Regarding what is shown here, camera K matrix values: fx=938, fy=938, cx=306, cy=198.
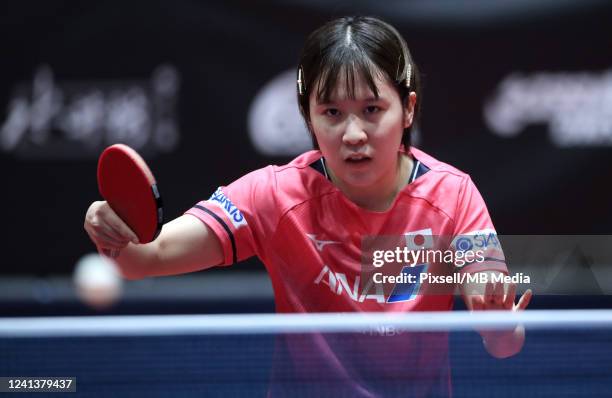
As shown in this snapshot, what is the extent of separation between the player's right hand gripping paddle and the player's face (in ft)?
1.49

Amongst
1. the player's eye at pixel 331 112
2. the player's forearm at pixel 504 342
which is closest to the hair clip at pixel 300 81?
the player's eye at pixel 331 112

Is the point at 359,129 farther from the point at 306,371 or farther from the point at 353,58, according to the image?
the point at 306,371

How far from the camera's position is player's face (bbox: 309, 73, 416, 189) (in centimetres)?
230

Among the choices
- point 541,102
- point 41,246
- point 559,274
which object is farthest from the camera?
point 41,246

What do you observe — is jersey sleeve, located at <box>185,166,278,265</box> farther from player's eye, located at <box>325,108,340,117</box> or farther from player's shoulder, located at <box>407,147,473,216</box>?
player's shoulder, located at <box>407,147,473,216</box>

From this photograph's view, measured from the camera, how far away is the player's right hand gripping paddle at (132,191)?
2.17 m

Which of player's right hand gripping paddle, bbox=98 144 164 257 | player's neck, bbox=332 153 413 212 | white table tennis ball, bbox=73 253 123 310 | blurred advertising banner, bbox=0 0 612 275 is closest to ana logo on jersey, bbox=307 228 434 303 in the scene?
player's neck, bbox=332 153 413 212

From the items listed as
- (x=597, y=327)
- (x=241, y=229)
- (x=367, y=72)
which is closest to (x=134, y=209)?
(x=241, y=229)

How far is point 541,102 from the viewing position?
436cm

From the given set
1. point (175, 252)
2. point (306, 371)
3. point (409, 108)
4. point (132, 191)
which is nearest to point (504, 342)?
point (306, 371)

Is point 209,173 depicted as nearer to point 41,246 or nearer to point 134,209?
point 41,246

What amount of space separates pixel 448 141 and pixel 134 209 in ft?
8.29

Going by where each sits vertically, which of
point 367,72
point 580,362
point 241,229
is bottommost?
point 580,362

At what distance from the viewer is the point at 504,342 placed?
2.13 m
